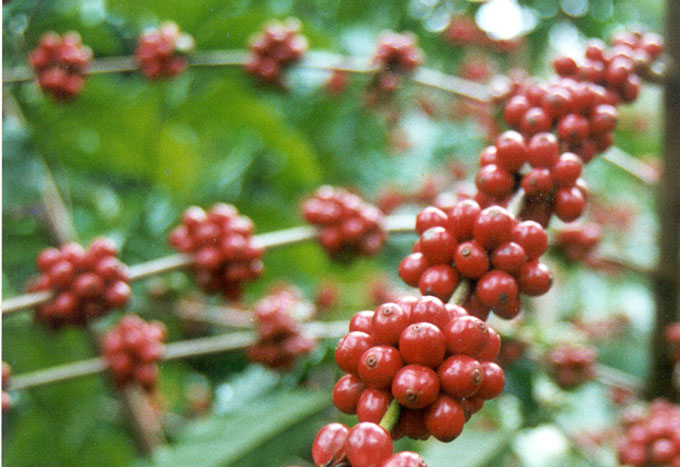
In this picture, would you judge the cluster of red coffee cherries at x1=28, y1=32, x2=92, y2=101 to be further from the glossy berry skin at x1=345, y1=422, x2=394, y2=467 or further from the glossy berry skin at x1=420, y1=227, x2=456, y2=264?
the glossy berry skin at x1=345, y1=422, x2=394, y2=467

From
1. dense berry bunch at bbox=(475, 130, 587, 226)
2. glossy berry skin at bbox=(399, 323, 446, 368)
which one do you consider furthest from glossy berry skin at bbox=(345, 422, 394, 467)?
dense berry bunch at bbox=(475, 130, 587, 226)

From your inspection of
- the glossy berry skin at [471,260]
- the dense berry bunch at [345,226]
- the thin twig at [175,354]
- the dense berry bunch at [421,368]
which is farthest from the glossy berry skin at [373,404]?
the thin twig at [175,354]

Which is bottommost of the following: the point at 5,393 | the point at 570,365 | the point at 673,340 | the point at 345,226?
the point at 570,365

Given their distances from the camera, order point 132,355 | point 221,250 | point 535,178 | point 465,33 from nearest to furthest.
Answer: point 535,178, point 221,250, point 132,355, point 465,33

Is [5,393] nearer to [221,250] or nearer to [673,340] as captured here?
[221,250]

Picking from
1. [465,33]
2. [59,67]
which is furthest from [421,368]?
[465,33]

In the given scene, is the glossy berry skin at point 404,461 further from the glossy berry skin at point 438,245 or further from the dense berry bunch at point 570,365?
the dense berry bunch at point 570,365

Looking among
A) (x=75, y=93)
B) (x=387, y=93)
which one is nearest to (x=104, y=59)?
(x=75, y=93)
